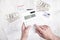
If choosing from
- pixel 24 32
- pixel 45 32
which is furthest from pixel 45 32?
pixel 24 32

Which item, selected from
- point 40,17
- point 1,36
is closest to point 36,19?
point 40,17

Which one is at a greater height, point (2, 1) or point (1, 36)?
point (2, 1)

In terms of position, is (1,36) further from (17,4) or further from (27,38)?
(17,4)

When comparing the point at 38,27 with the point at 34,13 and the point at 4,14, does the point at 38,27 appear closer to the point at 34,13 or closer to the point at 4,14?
the point at 34,13

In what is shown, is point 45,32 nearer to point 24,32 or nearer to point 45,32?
point 45,32

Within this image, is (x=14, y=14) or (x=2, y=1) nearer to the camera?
(x=14, y=14)

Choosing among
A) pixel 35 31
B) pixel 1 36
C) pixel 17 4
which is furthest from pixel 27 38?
pixel 17 4

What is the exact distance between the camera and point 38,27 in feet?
2.83

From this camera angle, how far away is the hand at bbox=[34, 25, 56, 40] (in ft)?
2.76

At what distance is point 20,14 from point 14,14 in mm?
43

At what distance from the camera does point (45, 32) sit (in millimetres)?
851

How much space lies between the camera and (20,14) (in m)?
0.92

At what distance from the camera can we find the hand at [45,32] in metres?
0.84

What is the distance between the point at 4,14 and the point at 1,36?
6.7 inches
